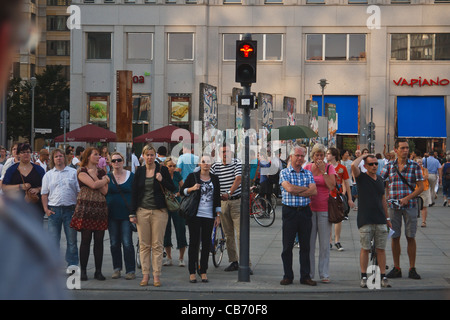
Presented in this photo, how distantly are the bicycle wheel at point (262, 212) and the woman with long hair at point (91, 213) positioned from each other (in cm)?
935

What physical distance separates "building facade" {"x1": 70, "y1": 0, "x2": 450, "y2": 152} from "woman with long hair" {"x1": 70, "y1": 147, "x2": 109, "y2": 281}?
1463 inches

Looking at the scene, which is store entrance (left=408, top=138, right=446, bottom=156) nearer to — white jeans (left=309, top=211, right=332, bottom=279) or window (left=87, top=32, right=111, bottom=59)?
window (left=87, top=32, right=111, bottom=59)

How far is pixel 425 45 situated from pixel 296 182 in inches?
1541

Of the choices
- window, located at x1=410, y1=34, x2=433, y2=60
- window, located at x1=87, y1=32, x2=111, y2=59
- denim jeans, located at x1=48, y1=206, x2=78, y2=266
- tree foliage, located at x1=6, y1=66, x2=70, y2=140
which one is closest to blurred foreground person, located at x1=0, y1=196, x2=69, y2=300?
denim jeans, located at x1=48, y1=206, x2=78, y2=266

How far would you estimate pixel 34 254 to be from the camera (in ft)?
2.78

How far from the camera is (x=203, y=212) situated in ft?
37.0

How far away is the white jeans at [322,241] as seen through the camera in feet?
36.9

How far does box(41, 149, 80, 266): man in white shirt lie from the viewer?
11.3 metres

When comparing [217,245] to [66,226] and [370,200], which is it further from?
[370,200]

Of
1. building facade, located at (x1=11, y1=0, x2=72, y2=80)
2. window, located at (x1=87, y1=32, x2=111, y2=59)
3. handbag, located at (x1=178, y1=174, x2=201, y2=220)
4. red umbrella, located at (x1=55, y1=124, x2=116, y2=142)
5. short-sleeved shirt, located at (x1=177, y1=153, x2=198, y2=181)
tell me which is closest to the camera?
handbag, located at (x1=178, y1=174, x2=201, y2=220)

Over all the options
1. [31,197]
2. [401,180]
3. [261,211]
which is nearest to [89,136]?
[261,211]

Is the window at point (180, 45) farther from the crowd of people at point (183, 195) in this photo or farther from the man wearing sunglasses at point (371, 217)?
the man wearing sunglasses at point (371, 217)

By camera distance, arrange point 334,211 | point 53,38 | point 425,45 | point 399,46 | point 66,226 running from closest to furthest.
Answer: point 66,226 < point 334,211 < point 425,45 < point 399,46 < point 53,38
